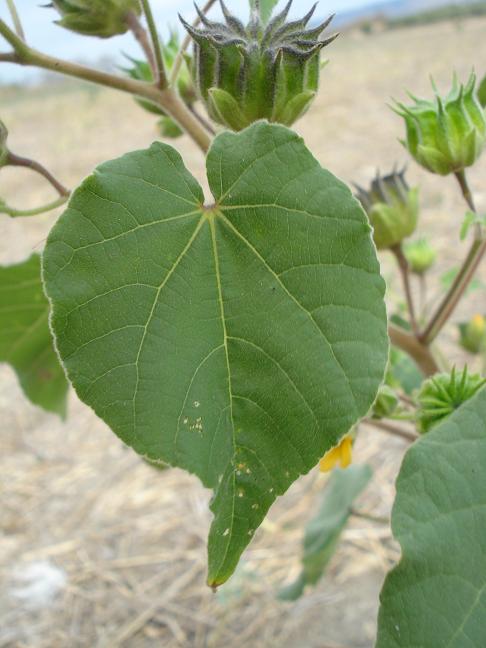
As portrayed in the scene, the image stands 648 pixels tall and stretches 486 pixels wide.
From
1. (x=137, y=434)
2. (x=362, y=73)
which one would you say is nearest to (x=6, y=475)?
(x=137, y=434)

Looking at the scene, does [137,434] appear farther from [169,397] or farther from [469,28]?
[469,28]

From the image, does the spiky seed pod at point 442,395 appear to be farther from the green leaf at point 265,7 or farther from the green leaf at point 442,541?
the green leaf at point 265,7

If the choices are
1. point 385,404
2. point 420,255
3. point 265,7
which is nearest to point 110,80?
point 265,7

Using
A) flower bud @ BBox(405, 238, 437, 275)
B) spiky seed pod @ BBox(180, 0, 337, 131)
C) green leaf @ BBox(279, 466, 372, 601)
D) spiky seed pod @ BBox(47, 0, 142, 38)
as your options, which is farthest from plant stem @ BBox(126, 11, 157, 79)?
green leaf @ BBox(279, 466, 372, 601)

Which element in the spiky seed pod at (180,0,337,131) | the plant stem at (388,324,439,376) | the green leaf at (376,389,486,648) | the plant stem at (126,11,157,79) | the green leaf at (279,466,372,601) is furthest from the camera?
the green leaf at (279,466,372,601)

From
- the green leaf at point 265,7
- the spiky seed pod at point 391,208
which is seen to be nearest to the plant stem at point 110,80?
the green leaf at point 265,7

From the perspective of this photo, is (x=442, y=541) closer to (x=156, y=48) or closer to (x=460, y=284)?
(x=460, y=284)

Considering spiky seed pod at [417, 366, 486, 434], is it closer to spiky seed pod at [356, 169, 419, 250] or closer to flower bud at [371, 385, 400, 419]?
flower bud at [371, 385, 400, 419]
